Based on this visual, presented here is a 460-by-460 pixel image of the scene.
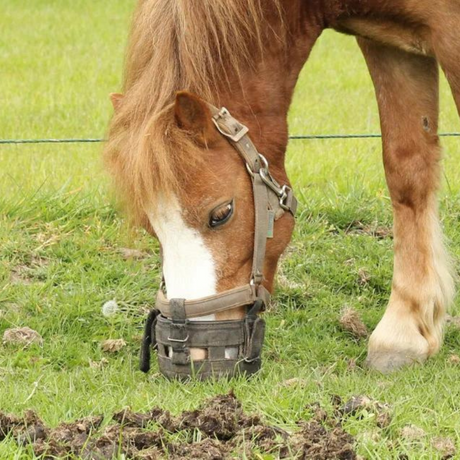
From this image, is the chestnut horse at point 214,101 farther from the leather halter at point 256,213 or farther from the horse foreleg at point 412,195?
the horse foreleg at point 412,195

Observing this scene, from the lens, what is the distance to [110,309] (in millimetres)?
4215

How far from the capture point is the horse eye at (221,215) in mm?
3176

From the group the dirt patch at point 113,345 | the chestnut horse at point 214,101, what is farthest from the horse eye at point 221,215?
the dirt patch at point 113,345

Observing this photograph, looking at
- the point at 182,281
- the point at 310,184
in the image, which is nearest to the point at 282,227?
the point at 182,281

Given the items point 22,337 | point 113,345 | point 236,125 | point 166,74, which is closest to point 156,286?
point 113,345

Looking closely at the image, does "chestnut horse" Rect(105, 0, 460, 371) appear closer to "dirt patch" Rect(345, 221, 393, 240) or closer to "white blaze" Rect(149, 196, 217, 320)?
"white blaze" Rect(149, 196, 217, 320)

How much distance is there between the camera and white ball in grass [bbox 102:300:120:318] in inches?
165

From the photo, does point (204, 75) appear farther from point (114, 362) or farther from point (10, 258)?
point (10, 258)

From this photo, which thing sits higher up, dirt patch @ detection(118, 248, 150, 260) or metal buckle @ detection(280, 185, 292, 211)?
metal buckle @ detection(280, 185, 292, 211)

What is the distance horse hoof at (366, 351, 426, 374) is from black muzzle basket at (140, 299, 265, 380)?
66cm

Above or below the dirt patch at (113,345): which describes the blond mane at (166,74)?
above

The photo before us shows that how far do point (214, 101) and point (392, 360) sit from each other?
1.31m

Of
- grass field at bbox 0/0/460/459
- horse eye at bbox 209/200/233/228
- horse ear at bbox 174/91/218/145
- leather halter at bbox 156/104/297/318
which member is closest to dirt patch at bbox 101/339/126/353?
grass field at bbox 0/0/460/459

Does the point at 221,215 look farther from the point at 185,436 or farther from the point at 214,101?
the point at 185,436
